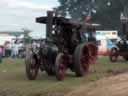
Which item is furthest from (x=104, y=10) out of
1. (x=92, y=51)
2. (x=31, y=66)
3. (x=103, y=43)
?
(x=31, y=66)

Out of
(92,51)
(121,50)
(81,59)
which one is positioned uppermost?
(92,51)

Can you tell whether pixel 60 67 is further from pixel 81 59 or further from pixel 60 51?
pixel 81 59

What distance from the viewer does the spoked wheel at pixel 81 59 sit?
1664 cm

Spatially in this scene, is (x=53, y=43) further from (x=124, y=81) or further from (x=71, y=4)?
(x=71, y=4)

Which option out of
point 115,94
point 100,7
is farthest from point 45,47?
point 100,7

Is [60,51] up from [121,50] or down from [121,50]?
up

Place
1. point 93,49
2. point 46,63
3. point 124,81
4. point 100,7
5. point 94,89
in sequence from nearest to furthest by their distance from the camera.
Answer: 1. point 94,89
2. point 124,81
3. point 46,63
4. point 93,49
5. point 100,7

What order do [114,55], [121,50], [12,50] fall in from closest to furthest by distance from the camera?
[121,50]
[114,55]
[12,50]

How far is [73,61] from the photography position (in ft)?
55.2

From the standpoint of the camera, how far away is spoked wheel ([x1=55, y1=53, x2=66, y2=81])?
15539mm

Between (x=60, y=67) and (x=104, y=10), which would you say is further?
(x=104, y=10)

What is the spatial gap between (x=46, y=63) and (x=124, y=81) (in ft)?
11.8

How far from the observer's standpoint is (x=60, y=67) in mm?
15852

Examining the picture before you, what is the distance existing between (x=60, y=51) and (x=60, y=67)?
1.09 metres
